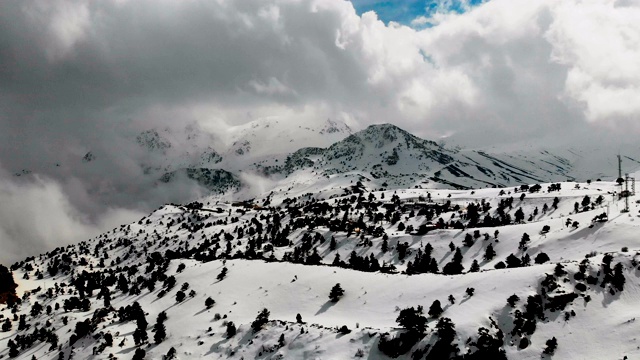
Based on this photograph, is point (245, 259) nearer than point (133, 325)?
No

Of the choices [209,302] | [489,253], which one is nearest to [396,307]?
[209,302]

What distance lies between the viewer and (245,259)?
172500mm

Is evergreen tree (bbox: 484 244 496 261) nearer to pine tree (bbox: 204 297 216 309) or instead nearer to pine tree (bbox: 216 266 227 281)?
pine tree (bbox: 216 266 227 281)

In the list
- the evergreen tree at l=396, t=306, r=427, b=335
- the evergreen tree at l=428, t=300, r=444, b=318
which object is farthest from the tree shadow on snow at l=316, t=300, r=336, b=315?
the evergreen tree at l=428, t=300, r=444, b=318

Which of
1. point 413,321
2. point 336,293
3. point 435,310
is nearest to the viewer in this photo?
point 413,321

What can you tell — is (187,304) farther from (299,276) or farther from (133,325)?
(299,276)

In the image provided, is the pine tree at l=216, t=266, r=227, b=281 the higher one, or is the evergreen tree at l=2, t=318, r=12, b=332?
the pine tree at l=216, t=266, r=227, b=281

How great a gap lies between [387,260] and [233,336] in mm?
93770

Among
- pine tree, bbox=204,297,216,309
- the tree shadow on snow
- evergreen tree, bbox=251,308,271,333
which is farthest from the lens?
pine tree, bbox=204,297,216,309

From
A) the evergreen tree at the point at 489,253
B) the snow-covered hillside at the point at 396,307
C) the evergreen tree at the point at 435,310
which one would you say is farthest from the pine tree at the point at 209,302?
the evergreen tree at the point at 489,253

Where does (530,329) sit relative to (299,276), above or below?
below

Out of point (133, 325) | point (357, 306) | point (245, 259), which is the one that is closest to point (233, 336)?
point (357, 306)

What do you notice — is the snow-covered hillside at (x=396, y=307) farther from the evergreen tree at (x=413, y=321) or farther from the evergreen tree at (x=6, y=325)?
the evergreen tree at (x=6, y=325)

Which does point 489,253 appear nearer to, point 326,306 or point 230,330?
point 326,306
